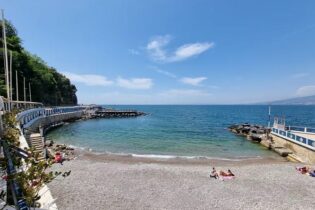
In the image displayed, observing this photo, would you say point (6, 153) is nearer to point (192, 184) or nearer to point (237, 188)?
point (192, 184)

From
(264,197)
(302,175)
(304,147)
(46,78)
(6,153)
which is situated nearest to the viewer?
(6,153)

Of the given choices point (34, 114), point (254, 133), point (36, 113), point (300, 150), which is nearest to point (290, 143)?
point (300, 150)

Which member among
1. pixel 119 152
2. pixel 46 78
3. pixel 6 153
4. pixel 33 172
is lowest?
pixel 119 152

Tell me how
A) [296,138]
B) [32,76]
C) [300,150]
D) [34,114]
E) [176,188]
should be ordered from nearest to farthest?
[176,188]
[300,150]
[296,138]
[34,114]
[32,76]

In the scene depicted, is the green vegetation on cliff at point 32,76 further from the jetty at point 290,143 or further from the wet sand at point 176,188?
the jetty at point 290,143

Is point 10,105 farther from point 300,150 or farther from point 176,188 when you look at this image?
point 300,150

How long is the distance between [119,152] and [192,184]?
41.9 ft

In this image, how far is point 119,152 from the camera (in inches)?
974

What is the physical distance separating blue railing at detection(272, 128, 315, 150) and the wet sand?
16.3ft

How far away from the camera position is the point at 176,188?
13.1m

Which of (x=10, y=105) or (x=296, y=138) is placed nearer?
(x=10, y=105)

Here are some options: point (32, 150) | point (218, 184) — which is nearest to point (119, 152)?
point (218, 184)

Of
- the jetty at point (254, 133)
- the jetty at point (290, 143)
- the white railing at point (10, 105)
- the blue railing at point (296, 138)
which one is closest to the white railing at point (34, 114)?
the white railing at point (10, 105)

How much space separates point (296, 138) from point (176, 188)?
17738mm
